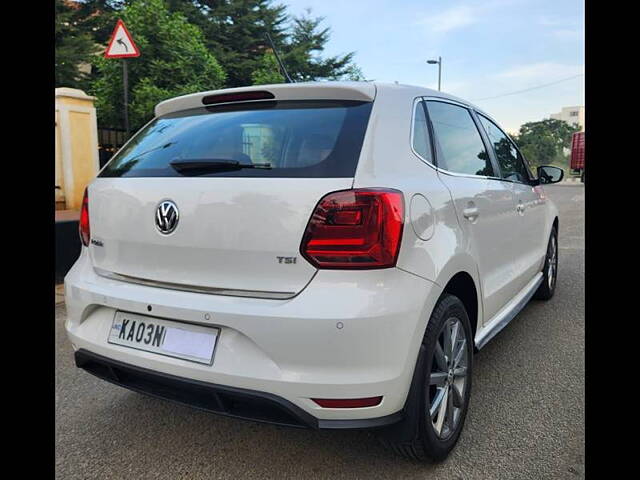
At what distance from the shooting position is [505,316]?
3.12m

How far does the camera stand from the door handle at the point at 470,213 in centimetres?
243

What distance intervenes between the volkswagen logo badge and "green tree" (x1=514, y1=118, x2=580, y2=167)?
55.2m

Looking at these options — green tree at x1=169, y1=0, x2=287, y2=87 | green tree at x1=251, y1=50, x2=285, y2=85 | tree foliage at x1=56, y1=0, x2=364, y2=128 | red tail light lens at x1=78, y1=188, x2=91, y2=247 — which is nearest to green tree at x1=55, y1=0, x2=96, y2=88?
tree foliage at x1=56, y1=0, x2=364, y2=128

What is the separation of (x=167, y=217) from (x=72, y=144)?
622cm

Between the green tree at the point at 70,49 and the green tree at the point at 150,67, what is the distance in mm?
8728

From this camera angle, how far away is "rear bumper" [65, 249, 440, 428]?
5.73ft

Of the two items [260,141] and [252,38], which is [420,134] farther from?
[252,38]

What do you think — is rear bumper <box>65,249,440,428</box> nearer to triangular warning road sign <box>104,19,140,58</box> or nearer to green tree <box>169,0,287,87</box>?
triangular warning road sign <box>104,19,140,58</box>

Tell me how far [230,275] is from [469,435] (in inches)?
55.6

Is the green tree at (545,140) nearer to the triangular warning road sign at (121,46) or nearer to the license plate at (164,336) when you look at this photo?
the triangular warning road sign at (121,46)

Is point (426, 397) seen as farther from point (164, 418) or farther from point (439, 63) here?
point (439, 63)
